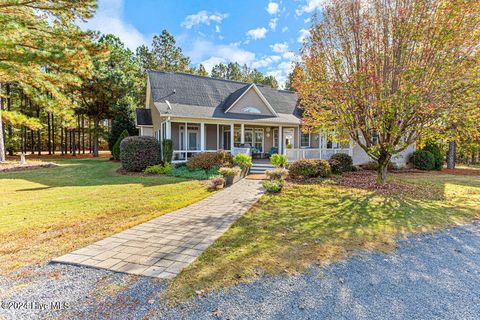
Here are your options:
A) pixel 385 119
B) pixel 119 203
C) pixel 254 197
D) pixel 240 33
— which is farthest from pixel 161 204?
pixel 240 33

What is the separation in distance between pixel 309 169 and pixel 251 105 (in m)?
8.01

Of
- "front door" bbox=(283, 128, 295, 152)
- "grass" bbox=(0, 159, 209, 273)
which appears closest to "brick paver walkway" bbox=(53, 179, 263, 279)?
"grass" bbox=(0, 159, 209, 273)

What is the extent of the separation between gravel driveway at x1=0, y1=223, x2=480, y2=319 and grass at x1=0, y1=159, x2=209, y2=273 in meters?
0.90

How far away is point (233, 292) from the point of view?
9.57 feet

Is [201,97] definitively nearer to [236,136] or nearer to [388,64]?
[236,136]

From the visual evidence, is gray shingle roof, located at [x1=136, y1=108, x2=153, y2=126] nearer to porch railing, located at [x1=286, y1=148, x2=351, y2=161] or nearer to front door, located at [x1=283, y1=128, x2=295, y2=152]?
front door, located at [x1=283, y1=128, x2=295, y2=152]

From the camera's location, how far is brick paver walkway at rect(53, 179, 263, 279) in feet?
11.5

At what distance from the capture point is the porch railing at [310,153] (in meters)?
14.7

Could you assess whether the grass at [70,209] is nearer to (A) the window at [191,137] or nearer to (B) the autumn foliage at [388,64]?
(A) the window at [191,137]

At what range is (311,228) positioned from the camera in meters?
5.30

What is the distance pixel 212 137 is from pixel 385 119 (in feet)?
37.9

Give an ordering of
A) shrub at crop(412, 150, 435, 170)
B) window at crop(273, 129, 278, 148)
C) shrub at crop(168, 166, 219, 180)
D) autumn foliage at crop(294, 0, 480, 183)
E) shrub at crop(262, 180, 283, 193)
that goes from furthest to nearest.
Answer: window at crop(273, 129, 278, 148), shrub at crop(412, 150, 435, 170), shrub at crop(168, 166, 219, 180), shrub at crop(262, 180, 283, 193), autumn foliage at crop(294, 0, 480, 183)

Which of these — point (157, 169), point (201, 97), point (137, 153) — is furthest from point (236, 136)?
point (137, 153)

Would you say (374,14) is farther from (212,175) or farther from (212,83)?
(212,83)
